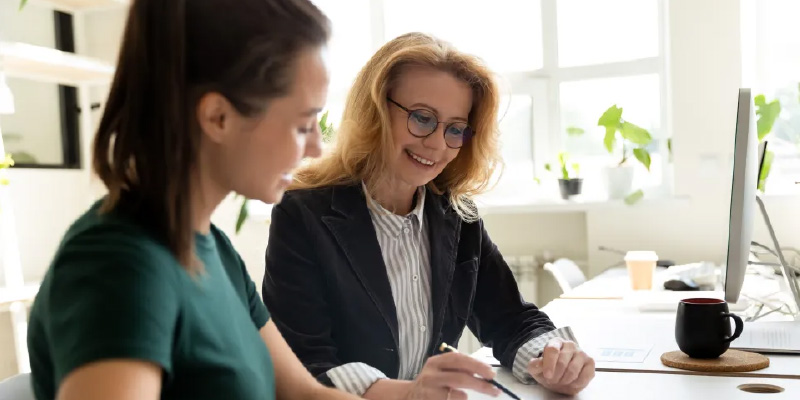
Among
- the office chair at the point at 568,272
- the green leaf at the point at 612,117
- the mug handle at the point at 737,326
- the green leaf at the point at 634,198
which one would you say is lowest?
the office chair at the point at 568,272

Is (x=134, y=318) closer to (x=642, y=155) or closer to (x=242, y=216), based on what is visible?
(x=642, y=155)

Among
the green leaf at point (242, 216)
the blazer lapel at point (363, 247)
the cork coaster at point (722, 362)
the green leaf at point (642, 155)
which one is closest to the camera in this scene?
the cork coaster at point (722, 362)

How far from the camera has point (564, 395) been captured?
4.20 feet

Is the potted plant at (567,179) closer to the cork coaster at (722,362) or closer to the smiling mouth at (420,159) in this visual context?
the smiling mouth at (420,159)

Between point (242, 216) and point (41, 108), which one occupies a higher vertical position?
point (41, 108)

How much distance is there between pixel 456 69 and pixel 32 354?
1.14 meters

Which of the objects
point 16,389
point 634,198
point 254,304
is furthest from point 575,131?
point 16,389

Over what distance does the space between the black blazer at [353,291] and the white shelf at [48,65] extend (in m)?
1.75

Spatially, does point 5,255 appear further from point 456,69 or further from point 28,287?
point 456,69

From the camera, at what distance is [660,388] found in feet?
4.16

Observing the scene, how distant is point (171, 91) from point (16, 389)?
0.55 metres

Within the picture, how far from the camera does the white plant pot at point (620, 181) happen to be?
11.4 ft

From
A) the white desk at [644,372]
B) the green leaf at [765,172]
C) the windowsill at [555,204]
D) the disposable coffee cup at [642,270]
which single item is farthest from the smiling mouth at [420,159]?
the green leaf at [765,172]

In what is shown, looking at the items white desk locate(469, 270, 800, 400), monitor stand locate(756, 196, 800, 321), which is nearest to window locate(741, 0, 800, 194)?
monitor stand locate(756, 196, 800, 321)
